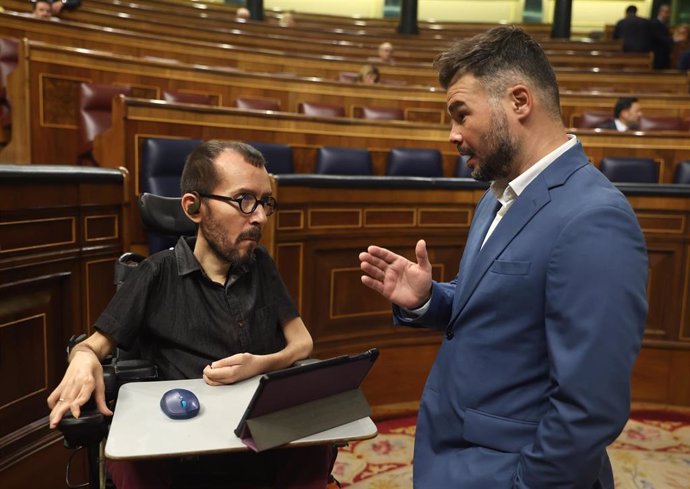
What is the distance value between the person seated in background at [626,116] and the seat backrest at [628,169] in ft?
1.35

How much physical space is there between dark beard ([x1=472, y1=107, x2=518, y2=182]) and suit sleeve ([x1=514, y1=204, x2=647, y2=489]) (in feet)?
0.40

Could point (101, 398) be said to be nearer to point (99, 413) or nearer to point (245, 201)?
point (99, 413)

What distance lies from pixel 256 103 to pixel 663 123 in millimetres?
2306

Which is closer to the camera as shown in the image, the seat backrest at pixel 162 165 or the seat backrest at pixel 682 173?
the seat backrest at pixel 162 165

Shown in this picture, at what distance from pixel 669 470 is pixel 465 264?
123 centimetres

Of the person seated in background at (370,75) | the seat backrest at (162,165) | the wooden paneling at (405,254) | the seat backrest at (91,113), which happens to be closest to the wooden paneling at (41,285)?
the seat backrest at (162,165)

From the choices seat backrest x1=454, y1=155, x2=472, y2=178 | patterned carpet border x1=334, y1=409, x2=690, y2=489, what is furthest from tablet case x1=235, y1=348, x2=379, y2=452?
seat backrest x1=454, y1=155, x2=472, y2=178

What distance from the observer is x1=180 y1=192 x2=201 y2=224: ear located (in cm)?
92

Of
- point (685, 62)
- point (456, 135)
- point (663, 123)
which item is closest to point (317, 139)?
point (456, 135)

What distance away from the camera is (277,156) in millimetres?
2107

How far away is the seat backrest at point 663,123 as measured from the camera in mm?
3285

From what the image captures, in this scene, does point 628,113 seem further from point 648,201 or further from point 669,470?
point 669,470

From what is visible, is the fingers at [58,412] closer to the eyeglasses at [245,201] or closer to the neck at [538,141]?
the eyeglasses at [245,201]

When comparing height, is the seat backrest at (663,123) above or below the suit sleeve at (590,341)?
above
